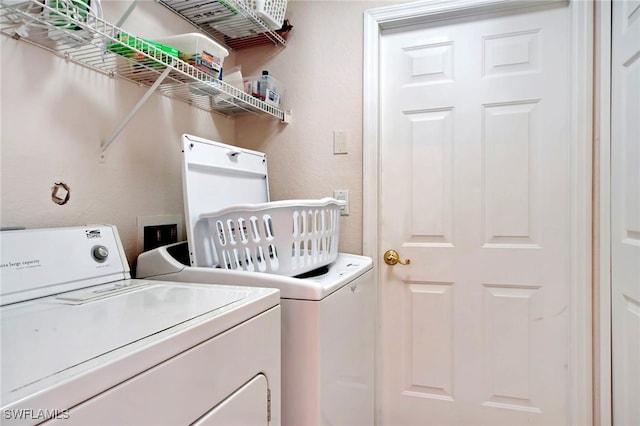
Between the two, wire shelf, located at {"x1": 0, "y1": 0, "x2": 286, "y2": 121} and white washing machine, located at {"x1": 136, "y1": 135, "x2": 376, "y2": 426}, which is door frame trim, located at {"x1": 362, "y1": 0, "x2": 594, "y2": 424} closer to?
white washing machine, located at {"x1": 136, "y1": 135, "x2": 376, "y2": 426}

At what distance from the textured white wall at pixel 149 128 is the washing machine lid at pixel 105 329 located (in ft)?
1.26

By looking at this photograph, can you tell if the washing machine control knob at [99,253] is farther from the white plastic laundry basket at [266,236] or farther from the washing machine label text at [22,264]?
the white plastic laundry basket at [266,236]

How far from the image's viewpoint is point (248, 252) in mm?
1282

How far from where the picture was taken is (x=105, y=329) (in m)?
0.67

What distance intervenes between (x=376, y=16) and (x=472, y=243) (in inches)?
45.8

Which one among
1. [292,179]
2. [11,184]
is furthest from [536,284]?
[11,184]

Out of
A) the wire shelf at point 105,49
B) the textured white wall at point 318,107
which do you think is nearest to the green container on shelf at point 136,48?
the wire shelf at point 105,49

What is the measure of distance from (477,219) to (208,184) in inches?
46.7

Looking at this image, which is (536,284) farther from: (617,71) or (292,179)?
(292,179)

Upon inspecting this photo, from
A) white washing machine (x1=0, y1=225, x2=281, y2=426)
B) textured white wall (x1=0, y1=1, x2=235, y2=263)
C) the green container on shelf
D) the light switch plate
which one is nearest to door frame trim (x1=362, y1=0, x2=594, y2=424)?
the light switch plate

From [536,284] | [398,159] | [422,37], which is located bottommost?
[536,284]

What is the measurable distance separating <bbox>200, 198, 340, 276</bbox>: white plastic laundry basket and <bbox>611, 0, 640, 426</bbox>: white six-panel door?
3.62 feet

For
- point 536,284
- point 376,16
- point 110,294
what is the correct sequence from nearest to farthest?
point 110,294 < point 536,284 < point 376,16

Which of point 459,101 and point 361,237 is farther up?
point 459,101
